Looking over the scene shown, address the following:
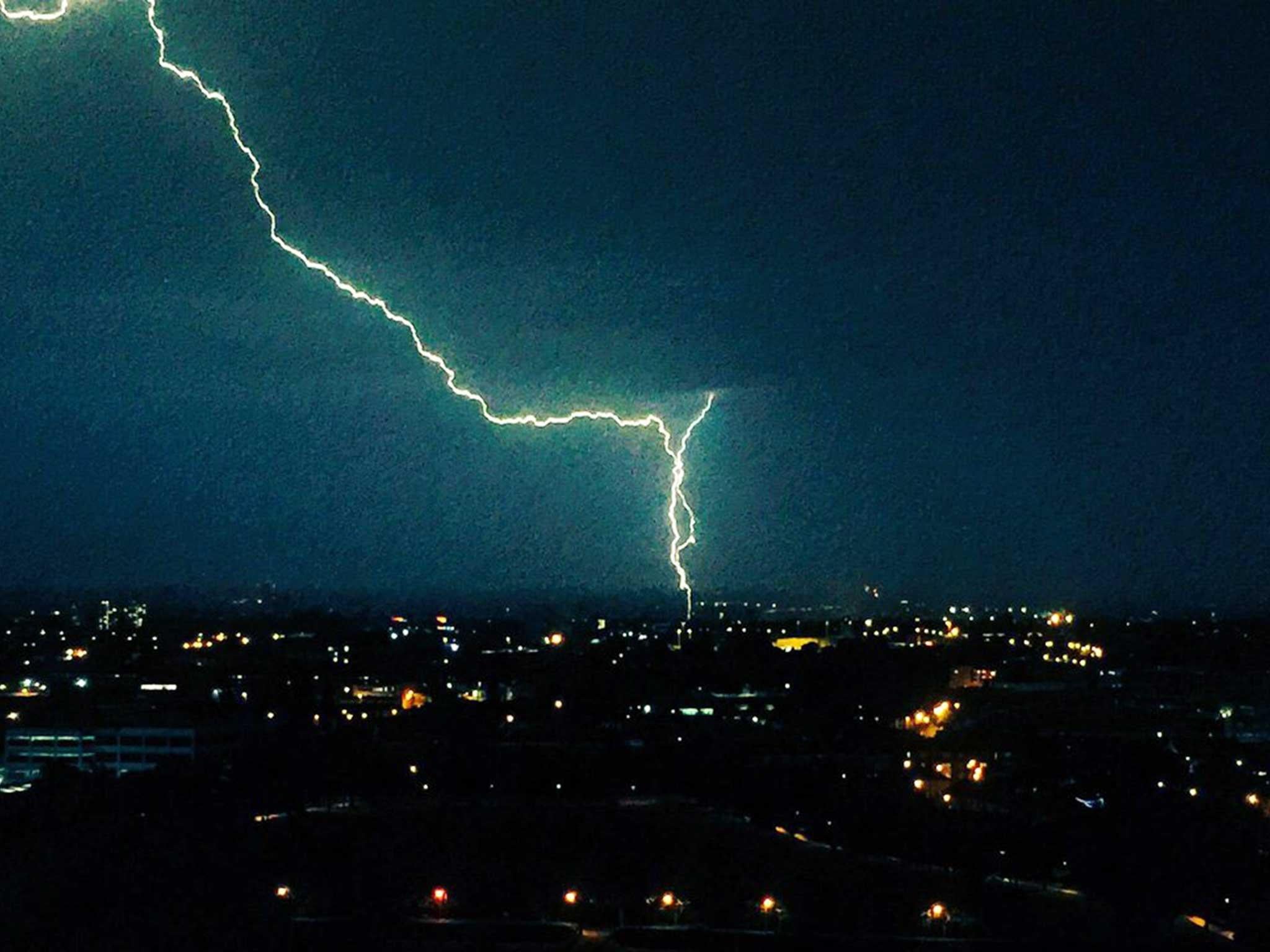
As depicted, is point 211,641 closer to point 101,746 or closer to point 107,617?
point 107,617

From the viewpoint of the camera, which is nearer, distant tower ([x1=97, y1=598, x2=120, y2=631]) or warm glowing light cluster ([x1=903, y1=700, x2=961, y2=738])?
warm glowing light cluster ([x1=903, y1=700, x2=961, y2=738])

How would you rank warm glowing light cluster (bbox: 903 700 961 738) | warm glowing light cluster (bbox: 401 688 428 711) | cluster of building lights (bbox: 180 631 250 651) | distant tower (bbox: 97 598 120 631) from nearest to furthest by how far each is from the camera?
warm glowing light cluster (bbox: 903 700 961 738) < warm glowing light cluster (bbox: 401 688 428 711) < cluster of building lights (bbox: 180 631 250 651) < distant tower (bbox: 97 598 120 631)

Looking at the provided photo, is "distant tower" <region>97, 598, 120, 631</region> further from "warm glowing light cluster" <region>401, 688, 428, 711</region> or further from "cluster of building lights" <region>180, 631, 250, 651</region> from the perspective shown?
"warm glowing light cluster" <region>401, 688, 428, 711</region>

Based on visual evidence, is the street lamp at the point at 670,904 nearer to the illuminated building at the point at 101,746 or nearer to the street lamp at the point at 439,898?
the street lamp at the point at 439,898

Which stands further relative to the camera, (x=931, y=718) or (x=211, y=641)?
(x=211, y=641)

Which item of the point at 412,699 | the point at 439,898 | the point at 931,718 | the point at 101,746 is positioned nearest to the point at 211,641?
the point at 412,699

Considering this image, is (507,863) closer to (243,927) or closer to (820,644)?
(243,927)

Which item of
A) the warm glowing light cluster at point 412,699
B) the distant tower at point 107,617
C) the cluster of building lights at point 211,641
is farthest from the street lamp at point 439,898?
the distant tower at point 107,617

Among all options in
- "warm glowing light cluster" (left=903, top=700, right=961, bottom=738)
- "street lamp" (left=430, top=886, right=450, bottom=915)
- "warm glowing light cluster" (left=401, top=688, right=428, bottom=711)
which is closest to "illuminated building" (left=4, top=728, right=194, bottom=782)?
"warm glowing light cluster" (left=401, top=688, right=428, bottom=711)

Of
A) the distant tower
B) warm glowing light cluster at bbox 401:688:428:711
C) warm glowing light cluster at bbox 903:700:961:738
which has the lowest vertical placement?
Answer: the distant tower

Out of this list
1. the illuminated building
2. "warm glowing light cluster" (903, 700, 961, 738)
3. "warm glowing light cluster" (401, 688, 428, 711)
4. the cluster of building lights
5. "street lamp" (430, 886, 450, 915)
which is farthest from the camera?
the cluster of building lights

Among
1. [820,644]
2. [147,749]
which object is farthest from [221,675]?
[820,644]
